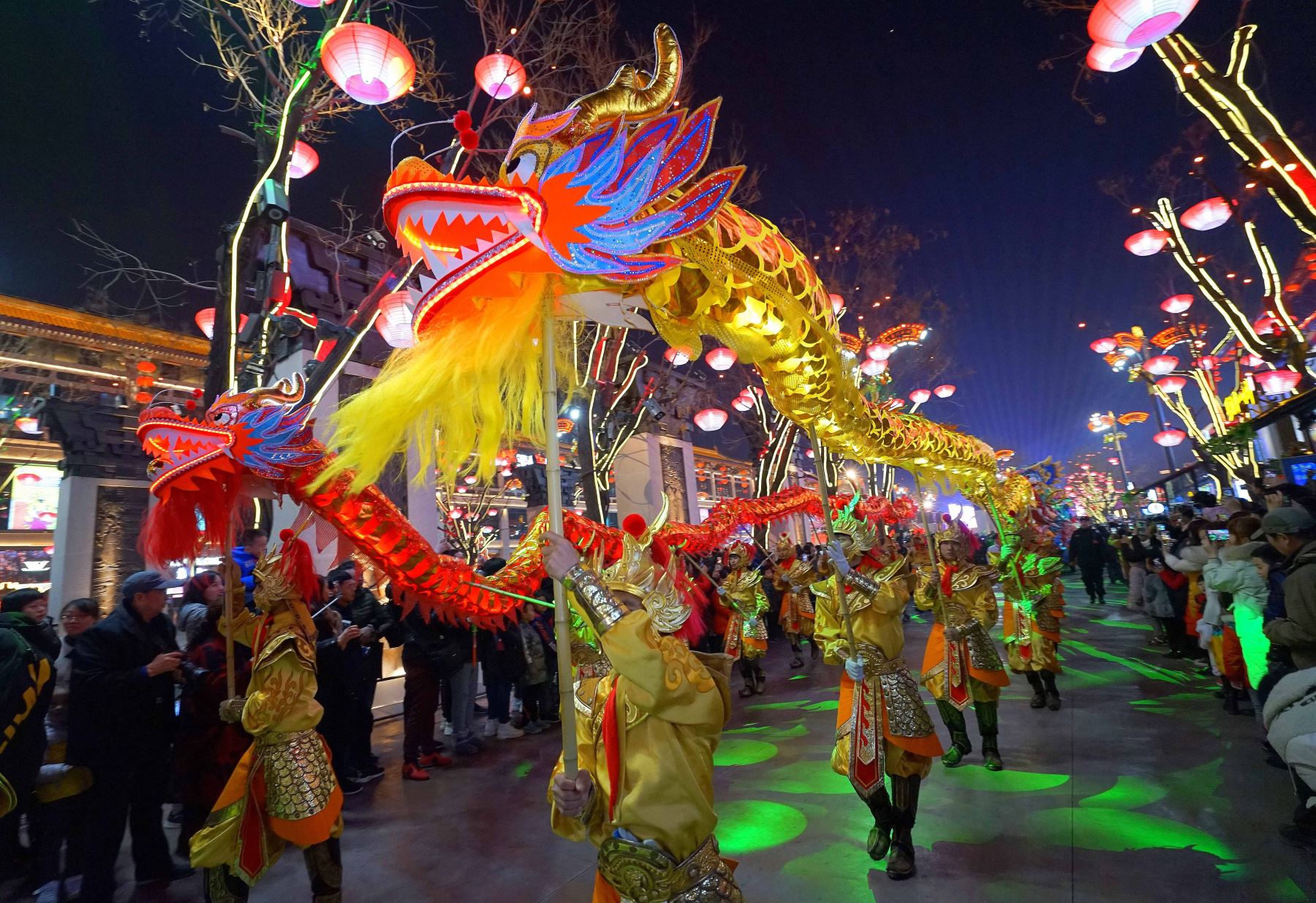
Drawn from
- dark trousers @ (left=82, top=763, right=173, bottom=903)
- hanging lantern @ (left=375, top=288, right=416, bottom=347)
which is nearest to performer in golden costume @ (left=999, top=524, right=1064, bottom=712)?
hanging lantern @ (left=375, top=288, right=416, bottom=347)

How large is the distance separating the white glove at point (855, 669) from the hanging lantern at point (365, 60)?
5.48 m

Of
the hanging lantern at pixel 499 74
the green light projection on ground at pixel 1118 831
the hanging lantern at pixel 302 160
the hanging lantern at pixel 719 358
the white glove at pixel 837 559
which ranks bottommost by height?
the green light projection on ground at pixel 1118 831

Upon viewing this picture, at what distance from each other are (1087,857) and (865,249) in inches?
494

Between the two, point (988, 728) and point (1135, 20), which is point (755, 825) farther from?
point (1135, 20)

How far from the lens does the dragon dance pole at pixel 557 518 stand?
5.34 ft

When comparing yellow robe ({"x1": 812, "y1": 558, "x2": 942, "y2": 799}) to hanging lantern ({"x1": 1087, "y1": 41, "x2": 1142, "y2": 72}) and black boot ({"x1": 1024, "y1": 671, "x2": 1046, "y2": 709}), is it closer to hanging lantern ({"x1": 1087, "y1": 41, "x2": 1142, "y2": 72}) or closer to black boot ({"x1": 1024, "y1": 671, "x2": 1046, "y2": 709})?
black boot ({"x1": 1024, "y1": 671, "x2": 1046, "y2": 709})

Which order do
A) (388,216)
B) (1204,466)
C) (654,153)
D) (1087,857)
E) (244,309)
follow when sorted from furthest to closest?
1. (1204,466)
2. (244,309)
3. (1087,857)
4. (654,153)
5. (388,216)

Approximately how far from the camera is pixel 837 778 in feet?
14.7

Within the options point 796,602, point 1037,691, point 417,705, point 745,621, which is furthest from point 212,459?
point 796,602

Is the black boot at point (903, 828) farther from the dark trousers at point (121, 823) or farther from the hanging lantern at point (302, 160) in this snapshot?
the hanging lantern at point (302, 160)

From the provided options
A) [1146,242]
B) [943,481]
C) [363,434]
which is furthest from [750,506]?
[363,434]

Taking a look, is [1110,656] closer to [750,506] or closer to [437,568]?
[750,506]

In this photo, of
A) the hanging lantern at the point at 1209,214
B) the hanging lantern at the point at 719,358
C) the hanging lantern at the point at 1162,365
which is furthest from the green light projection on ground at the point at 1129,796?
the hanging lantern at the point at 1162,365

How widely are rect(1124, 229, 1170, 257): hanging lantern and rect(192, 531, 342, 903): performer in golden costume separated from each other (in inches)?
456
